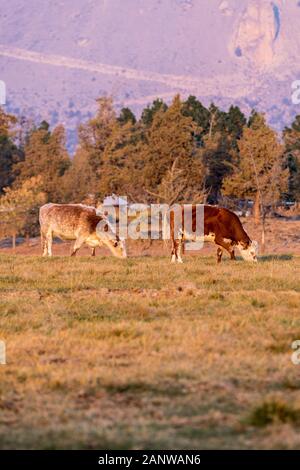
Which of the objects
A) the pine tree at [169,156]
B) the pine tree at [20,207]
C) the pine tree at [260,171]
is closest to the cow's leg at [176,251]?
the pine tree at [260,171]

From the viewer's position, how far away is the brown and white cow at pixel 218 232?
82.0ft

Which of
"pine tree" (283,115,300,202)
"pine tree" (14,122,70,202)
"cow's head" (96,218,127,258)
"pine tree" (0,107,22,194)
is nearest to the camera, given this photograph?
"cow's head" (96,218,127,258)

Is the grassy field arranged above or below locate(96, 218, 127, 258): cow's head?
above

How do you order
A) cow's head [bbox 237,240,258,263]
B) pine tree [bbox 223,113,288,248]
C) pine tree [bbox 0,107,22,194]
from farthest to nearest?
pine tree [bbox 0,107,22,194], pine tree [bbox 223,113,288,248], cow's head [bbox 237,240,258,263]

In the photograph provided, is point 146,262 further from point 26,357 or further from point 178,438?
point 178,438

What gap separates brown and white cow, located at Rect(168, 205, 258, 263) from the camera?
82.0 feet

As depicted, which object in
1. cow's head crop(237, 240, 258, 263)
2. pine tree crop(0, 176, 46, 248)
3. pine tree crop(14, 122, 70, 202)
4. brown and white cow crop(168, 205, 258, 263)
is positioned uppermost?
brown and white cow crop(168, 205, 258, 263)

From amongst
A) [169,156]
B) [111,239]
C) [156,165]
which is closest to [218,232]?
[111,239]

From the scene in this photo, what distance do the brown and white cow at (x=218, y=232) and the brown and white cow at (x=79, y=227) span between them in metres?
1.79

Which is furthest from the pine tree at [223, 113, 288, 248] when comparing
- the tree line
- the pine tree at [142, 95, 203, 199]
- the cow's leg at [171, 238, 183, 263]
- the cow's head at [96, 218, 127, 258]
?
the cow's leg at [171, 238, 183, 263]

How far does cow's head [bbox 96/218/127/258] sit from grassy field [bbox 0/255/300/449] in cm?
759

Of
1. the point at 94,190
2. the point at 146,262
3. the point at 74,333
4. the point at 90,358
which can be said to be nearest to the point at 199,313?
the point at 74,333

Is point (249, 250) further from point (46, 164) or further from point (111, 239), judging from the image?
point (46, 164)

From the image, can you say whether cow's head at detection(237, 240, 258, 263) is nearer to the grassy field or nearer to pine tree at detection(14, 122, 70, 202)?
the grassy field
